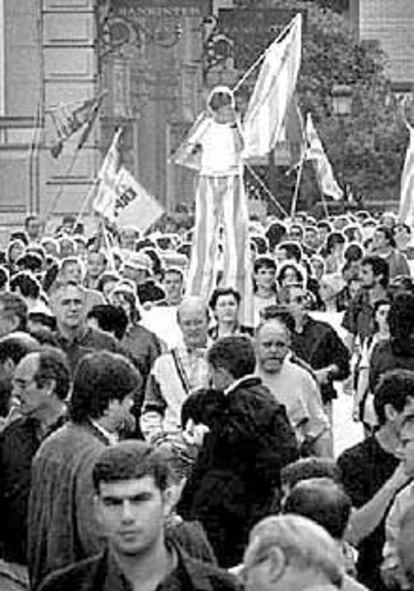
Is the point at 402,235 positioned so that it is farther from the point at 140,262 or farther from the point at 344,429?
the point at 344,429

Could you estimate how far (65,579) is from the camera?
7.80 m

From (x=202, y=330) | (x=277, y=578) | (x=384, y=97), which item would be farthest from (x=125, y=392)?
(x=384, y=97)

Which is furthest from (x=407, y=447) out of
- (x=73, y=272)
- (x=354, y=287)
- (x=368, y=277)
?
(x=354, y=287)

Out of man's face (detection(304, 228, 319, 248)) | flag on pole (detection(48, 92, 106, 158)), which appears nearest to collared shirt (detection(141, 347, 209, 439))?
man's face (detection(304, 228, 319, 248))

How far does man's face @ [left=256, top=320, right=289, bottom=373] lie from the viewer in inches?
516

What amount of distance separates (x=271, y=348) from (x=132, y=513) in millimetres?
5354

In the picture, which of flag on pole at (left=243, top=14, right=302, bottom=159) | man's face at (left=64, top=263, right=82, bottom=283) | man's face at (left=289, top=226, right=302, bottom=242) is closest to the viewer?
man's face at (left=64, top=263, right=82, bottom=283)

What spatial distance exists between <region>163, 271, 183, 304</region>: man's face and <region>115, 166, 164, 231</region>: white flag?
8982mm

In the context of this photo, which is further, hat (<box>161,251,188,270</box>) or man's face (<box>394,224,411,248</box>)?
man's face (<box>394,224,411,248</box>)

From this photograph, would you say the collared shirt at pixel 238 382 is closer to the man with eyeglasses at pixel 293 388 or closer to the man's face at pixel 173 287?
the man with eyeglasses at pixel 293 388

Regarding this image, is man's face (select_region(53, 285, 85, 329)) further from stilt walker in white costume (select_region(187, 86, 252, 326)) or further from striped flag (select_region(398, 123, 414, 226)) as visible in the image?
striped flag (select_region(398, 123, 414, 226))

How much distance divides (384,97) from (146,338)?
40.7 meters

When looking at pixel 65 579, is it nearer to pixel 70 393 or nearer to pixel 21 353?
pixel 70 393

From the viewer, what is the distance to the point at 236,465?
10531 mm
